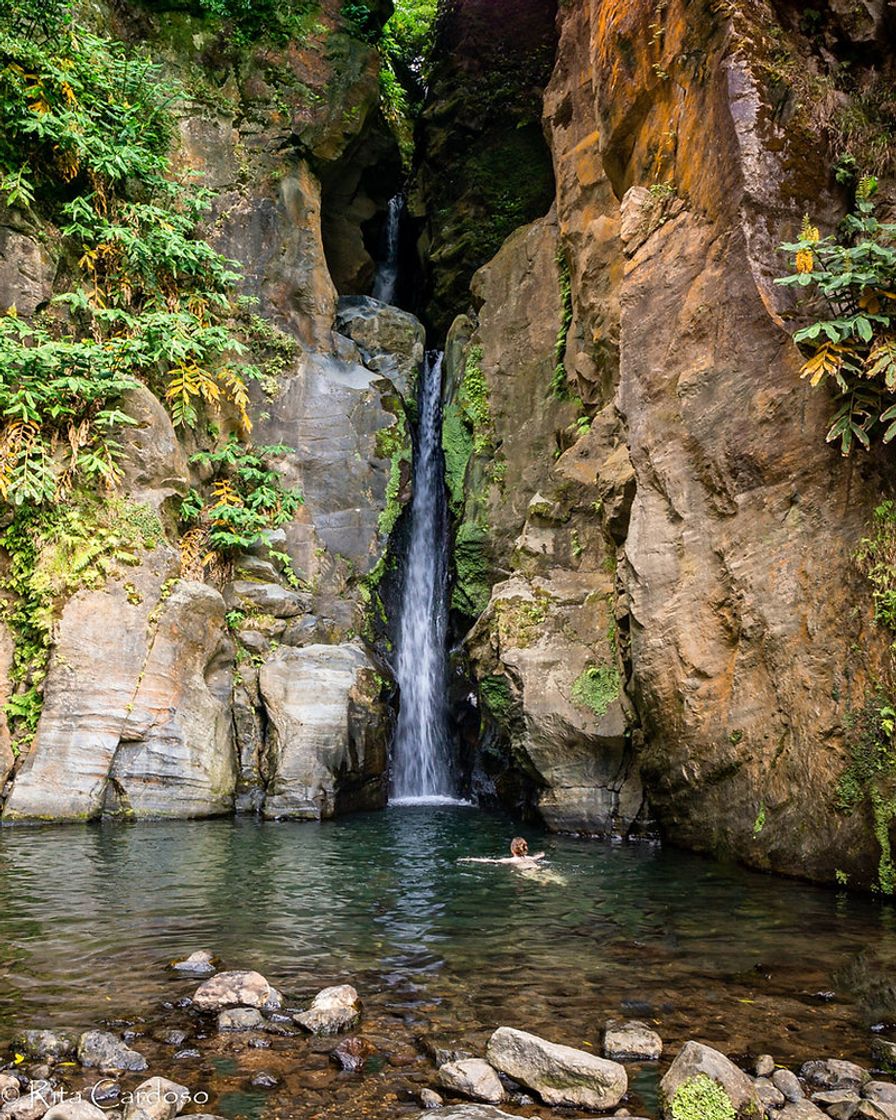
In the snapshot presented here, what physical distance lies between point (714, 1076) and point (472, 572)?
13.1 meters

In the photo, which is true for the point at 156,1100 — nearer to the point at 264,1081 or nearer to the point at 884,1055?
the point at 264,1081

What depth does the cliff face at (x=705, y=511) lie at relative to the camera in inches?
314

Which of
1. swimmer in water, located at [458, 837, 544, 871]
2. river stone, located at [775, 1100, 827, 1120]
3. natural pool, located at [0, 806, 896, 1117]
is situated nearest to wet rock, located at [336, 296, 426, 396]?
→ swimmer in water, located at [458, 837, 544, 871]

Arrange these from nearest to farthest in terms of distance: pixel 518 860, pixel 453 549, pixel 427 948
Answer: pixel 427 948, pixel 518 860, pixel 453 549

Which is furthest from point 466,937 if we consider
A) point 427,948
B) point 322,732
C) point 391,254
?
point 391,254

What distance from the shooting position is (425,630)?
17281 mm

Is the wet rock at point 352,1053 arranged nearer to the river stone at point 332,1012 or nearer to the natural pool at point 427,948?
the natural pool at point 427,948

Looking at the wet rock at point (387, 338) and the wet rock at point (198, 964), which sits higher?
the wet rock at point (387, 338)

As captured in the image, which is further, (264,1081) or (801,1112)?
(264,1081)

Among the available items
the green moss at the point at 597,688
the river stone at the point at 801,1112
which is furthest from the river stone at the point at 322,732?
the river stone at the point at 801,1112

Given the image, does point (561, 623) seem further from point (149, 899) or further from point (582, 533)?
point (149, 899)

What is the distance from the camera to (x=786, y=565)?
8.36 metres

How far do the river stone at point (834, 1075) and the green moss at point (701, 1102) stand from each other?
2.07 ft

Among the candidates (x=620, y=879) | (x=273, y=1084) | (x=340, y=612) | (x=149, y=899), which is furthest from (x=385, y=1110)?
(x=340, y=612)
